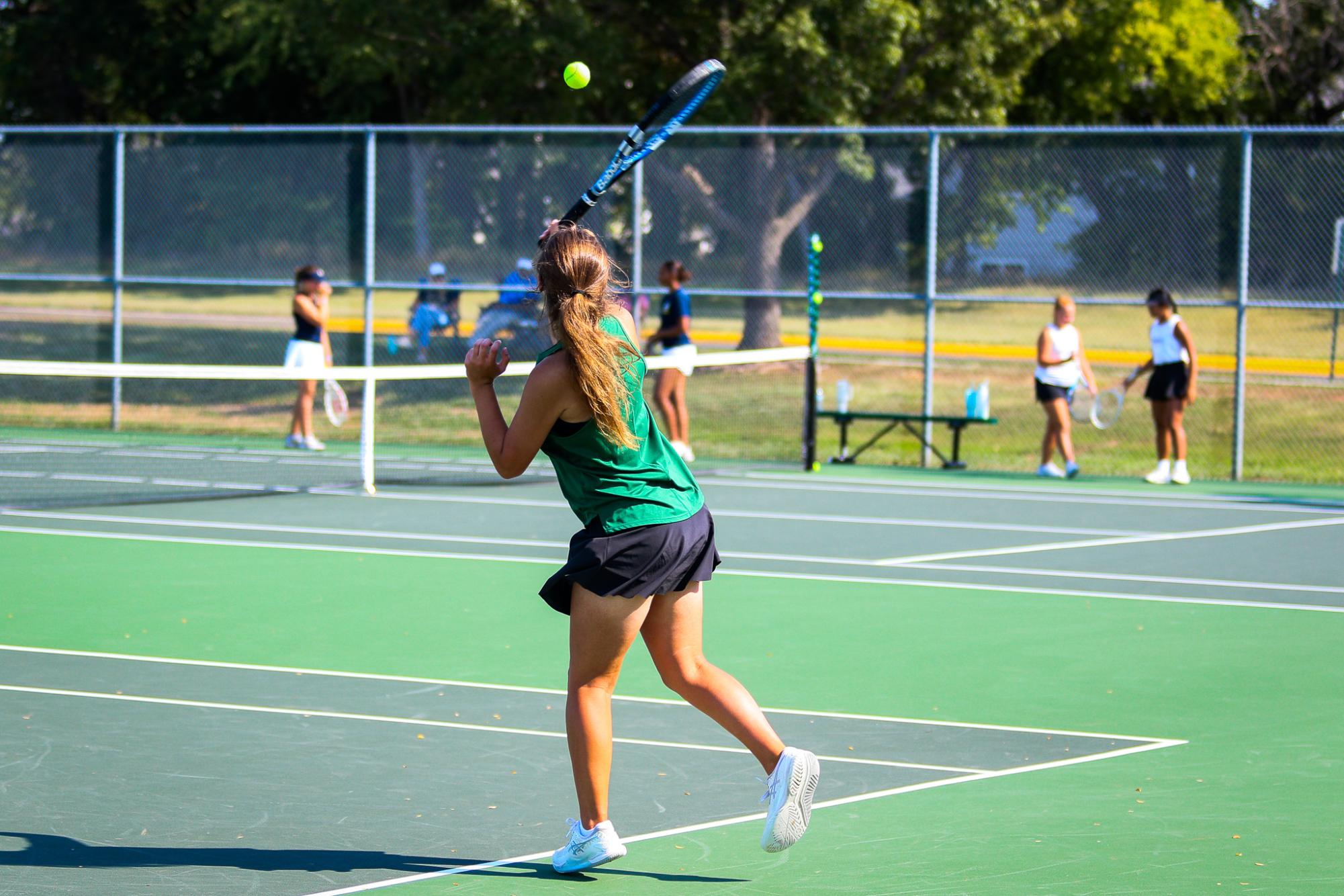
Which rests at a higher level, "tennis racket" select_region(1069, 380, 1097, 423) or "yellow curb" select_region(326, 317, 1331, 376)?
"yellow curb" select_region(326, 317, 1331, 376)

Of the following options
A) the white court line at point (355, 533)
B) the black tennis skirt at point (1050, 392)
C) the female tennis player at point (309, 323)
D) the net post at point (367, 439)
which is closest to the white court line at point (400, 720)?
the white court line at point (355, 533)

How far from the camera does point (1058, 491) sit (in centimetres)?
1456

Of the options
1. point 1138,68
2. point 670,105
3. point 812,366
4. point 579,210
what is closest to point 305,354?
point 812,366

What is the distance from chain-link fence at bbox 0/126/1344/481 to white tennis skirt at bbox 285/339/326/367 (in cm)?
141

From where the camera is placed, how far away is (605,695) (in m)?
4.70

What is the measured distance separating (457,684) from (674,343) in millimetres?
8822

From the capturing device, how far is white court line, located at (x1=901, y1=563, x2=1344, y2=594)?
975 cm

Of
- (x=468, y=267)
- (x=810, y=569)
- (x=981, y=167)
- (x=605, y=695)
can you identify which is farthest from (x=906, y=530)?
(x=468, y=267)

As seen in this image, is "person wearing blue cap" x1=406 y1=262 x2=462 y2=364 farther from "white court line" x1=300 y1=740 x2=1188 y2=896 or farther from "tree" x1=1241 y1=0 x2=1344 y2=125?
"tree" x1=1241 y1=0 x2=1344 y2=125

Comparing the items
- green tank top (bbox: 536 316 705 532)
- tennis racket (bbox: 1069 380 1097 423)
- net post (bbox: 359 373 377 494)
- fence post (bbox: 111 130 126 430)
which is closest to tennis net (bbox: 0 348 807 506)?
net post (bbox: 359 373 377 494)

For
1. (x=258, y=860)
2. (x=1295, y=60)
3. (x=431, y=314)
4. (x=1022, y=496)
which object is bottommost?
(x=258, y=860)

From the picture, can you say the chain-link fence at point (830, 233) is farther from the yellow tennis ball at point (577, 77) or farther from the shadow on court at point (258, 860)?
the shadow on court at point (258, 860)

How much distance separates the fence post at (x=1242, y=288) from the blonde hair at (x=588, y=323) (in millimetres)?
11674

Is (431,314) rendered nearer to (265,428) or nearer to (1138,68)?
(265,428)
